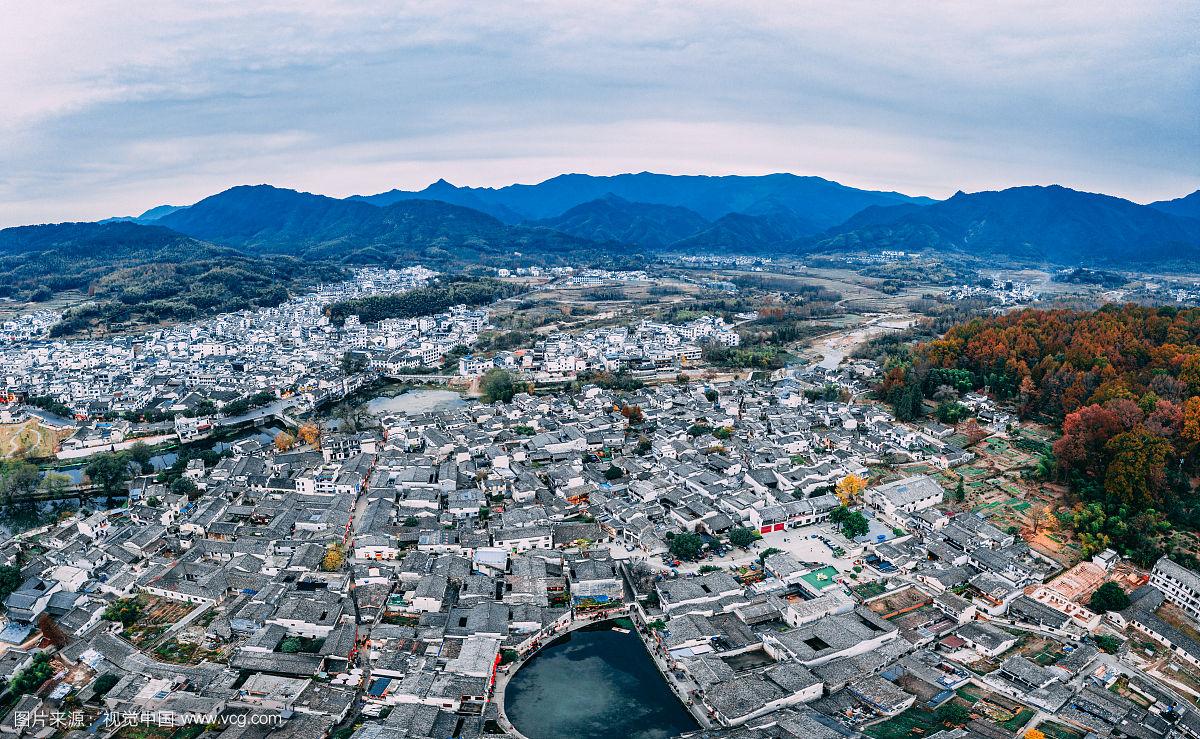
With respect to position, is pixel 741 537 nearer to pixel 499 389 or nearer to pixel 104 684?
pixel 104 684

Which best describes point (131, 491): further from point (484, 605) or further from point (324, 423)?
point (484, 605)

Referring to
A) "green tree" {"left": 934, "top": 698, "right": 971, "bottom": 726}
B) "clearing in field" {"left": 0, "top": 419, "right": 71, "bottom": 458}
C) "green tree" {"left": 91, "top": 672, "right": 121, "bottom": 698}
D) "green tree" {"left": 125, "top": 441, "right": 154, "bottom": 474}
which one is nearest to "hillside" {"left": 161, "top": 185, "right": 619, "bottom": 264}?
"clearing in field" {"left": 0, "top": 419, "right": 71, "bottom": 458}

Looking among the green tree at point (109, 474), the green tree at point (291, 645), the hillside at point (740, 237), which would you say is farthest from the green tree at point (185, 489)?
the hillside at point (740, 237)

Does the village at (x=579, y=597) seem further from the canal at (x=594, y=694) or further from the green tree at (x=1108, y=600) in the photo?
the canal at (x=594, y=694)

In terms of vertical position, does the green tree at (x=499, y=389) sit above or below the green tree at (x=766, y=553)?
above

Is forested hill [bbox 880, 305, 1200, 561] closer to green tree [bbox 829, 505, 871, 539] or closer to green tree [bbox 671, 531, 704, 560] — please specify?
green tree [bbox 829, 505, 871, 539]

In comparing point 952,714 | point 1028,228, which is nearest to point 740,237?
point 1028,228

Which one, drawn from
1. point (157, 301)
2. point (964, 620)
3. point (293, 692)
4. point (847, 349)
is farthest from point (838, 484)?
point (157, 301)
